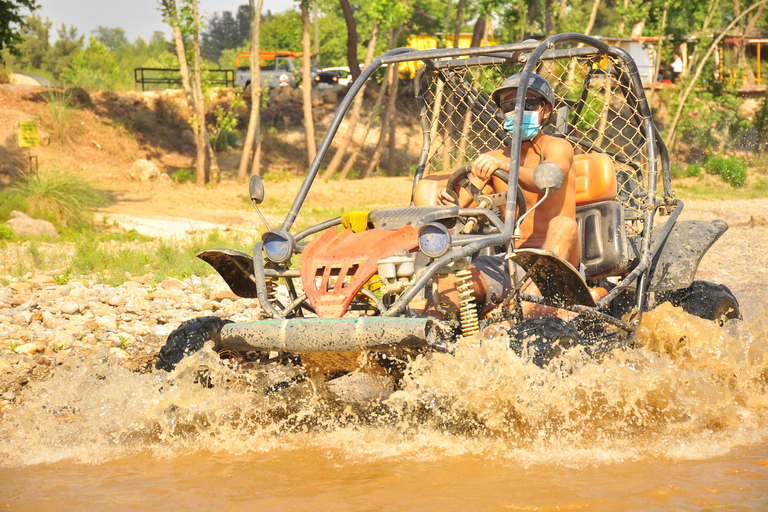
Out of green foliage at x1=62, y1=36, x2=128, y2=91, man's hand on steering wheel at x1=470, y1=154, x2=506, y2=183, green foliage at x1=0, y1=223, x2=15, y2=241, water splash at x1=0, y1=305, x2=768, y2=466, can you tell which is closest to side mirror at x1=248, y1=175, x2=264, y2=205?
water splash at x1=0, y1=305, x2=768, y2=466

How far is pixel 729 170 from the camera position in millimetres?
22031

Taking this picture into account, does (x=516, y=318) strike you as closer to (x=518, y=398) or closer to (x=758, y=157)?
(x=518, y=398)

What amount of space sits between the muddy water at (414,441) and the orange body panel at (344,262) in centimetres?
51

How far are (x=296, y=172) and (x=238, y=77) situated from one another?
953 centimetres

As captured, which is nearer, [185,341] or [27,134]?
[185,341]

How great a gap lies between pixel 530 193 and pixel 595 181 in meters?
0.67

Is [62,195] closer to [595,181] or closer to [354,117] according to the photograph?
[595,181]

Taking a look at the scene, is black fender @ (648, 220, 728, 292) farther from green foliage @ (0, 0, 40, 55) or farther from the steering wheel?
green foliage @ (0, 0, 40, 55)

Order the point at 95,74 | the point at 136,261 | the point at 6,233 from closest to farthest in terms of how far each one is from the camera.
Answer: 1. the point at 136,261
2. the point at 6,233
3. the point at 95,74

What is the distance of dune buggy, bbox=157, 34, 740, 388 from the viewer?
3.78m

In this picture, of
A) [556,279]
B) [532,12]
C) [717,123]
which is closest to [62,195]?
[556,279]

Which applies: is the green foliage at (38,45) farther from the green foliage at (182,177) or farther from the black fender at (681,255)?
the black fender at (681,255)

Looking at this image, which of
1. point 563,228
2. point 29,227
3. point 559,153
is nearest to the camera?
point 563,228

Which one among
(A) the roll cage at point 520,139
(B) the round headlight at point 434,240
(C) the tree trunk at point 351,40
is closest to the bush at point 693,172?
(C) the tree trunk at point 351,40
